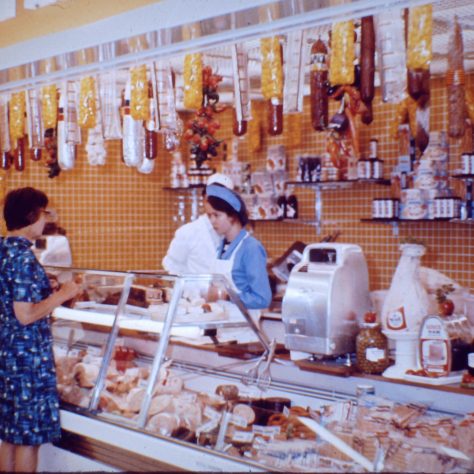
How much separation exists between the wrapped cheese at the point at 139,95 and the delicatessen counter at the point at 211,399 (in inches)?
36.0

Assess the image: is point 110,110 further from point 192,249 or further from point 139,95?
point 192,249

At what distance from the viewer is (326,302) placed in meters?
3.88

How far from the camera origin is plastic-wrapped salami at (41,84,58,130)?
4.55 m

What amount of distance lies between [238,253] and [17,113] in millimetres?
1813

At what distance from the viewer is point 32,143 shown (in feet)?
15.7

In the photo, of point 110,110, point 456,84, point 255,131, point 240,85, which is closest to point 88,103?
point 110,110

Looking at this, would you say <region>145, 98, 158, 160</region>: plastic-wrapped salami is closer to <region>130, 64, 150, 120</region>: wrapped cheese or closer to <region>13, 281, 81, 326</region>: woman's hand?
<region>130, 64, 150, 120</region>: wrapped cheese

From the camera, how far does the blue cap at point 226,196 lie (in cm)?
486

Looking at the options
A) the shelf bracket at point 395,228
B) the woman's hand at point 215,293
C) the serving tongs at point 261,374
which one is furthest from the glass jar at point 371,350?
the shelf bracket at point 395,228

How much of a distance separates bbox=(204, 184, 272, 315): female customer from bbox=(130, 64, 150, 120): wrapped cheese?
1.05 metres

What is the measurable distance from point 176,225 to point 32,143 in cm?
464

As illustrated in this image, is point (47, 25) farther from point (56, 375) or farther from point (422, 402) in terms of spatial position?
point (422, 402)

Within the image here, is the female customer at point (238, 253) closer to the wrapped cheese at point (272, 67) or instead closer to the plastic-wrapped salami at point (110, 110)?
the plastic-wrapped salami at point (110, 110)

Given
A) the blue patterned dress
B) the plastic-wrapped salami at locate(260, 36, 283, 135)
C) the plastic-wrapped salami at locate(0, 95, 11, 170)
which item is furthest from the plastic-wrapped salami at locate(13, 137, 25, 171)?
the plastic-wrapped salami at locate(260, 36, 283, 135)
